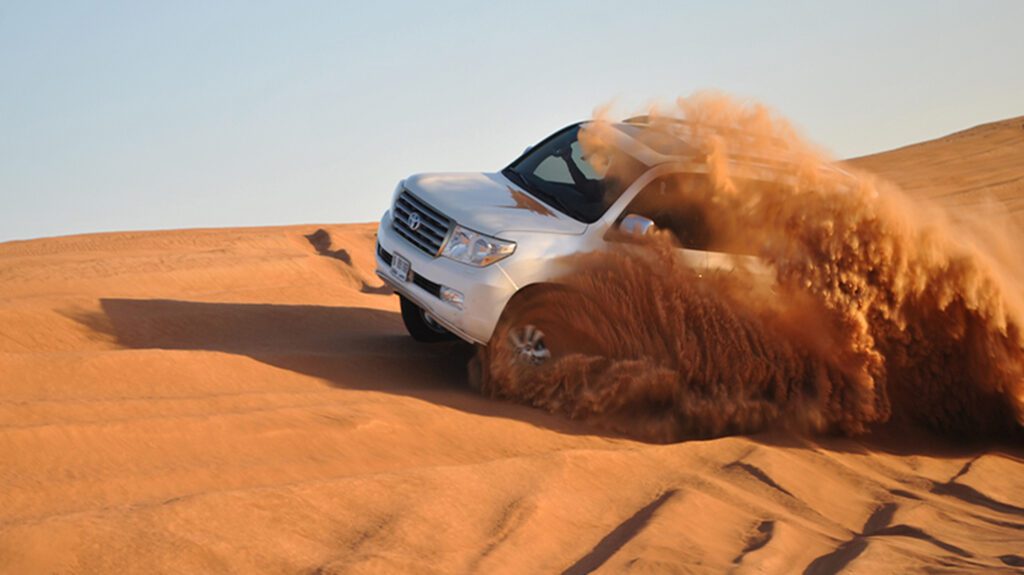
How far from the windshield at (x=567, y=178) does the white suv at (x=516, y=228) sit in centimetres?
1

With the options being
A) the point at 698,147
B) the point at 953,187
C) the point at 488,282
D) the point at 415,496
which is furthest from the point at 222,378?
the point at 953,187

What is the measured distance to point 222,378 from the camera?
6.65 m

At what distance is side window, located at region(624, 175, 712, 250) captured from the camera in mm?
7523

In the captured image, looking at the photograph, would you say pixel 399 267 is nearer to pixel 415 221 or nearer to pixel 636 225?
pixel 415 221

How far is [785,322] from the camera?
7.34m

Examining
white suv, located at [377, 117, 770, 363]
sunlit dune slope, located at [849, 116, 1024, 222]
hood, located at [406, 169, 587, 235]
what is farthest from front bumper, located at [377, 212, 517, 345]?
sunlit dune slope, located at [849, 116, 1024, 222]

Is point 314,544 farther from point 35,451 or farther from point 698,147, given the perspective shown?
point 698,147

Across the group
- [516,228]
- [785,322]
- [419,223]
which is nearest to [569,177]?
[516,228]

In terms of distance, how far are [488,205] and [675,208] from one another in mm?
1334

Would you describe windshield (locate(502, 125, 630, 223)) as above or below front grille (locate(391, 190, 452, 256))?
above

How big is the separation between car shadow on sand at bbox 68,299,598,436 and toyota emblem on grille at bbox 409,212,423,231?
3.54 ft

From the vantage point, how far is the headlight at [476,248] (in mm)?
7148

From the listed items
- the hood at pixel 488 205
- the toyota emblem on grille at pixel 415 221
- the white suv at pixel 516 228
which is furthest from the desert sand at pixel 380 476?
the hood at pixel 488 205

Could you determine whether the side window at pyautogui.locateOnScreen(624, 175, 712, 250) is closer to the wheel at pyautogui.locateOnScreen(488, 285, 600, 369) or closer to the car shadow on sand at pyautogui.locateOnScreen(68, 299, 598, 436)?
the wheel at pyautogui.locateOnScreen(488, 285, 600, 369)
